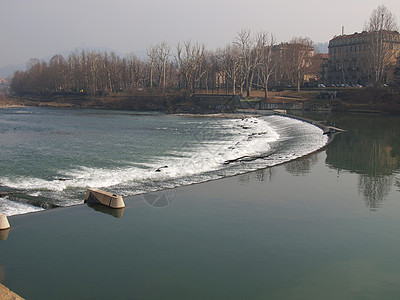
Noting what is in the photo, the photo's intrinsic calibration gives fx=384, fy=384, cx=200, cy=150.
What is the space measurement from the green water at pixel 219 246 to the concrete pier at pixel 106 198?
45 centimetres

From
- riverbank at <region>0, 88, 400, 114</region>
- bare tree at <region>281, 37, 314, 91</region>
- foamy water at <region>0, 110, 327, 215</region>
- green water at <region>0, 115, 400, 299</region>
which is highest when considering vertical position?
bare tree at <region>281, 37, 314, 91</region>

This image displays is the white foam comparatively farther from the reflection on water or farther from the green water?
the reflection on water

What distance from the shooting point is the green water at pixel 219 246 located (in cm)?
948

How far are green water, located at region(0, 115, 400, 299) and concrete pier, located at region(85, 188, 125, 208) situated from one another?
449 millimetres

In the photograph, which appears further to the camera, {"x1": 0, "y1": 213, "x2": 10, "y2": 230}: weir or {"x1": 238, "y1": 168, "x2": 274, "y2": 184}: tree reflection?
{"x1": 238, "y1": 168, "x2": 274, "y2": 184}: tree reflection

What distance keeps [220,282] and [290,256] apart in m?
2.50

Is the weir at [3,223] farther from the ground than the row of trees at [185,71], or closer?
closer

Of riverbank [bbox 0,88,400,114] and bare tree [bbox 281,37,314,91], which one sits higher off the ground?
bare tree [bbox 281,37,314,91]

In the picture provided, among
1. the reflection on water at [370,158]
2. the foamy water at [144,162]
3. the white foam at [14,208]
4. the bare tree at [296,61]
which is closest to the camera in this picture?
the white foam at [14,208]

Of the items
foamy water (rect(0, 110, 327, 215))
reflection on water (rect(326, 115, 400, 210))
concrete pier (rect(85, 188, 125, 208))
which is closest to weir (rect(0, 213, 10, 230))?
foamy water (rect(0, 110, 327, 215))

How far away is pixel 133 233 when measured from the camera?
1278 cm

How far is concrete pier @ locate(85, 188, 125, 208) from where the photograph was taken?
49.0 feet

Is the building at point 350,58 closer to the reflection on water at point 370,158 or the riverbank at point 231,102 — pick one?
the riverbank at point 231,102

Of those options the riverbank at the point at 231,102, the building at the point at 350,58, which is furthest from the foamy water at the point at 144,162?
the building at the point at 350,58
